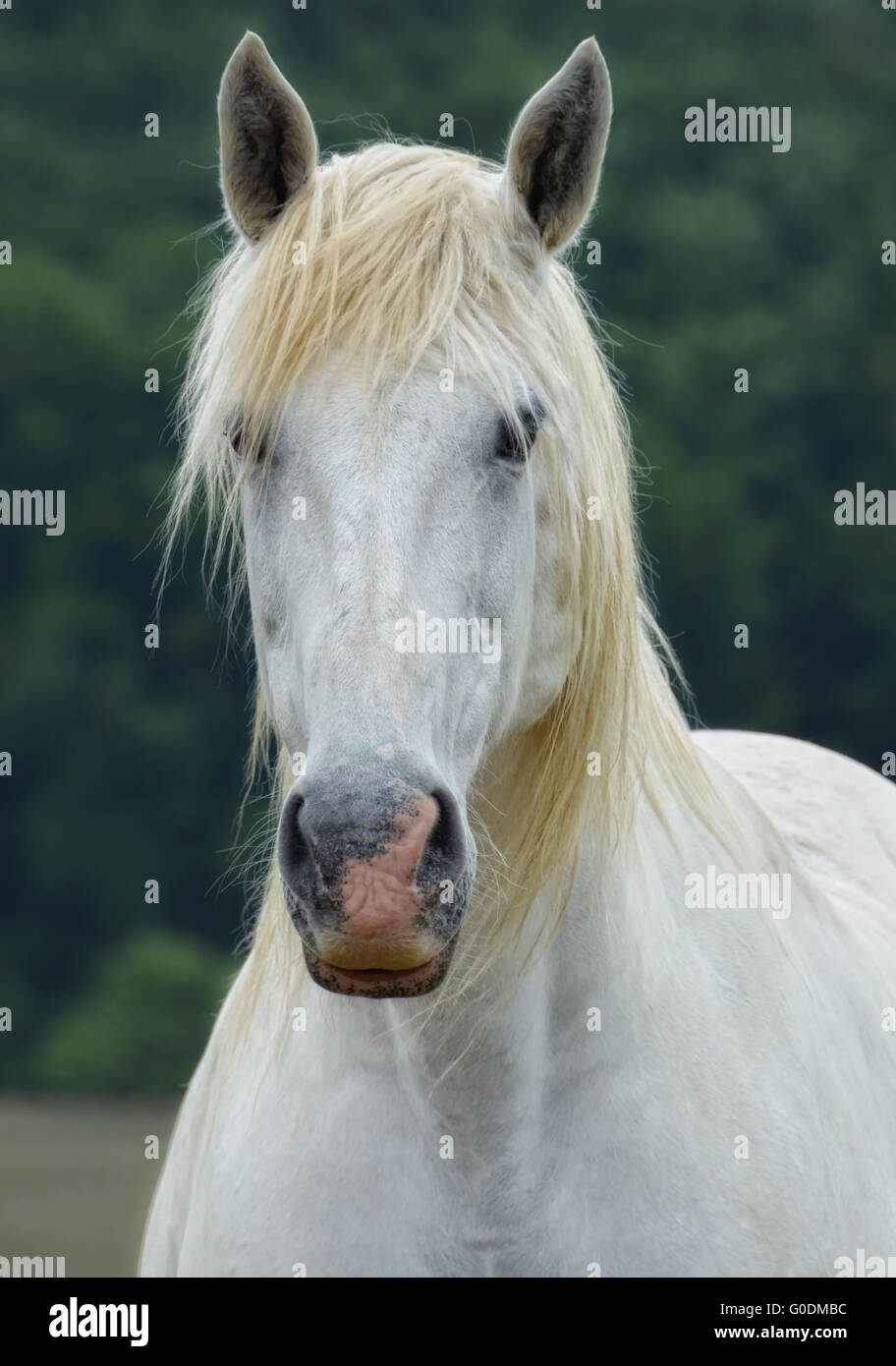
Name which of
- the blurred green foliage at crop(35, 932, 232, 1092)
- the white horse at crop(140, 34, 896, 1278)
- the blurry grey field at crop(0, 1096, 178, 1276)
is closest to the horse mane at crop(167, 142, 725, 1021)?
the white horse at crop(140, 34, 896, 1278)

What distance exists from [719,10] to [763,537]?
541 centimetres

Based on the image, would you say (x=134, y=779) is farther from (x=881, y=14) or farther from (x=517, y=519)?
(x=517, y=519)

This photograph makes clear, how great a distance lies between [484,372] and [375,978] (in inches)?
25.5

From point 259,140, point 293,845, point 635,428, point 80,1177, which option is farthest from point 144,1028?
point 293,845

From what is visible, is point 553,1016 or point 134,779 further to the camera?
point 134,779

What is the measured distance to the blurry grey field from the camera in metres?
7.40

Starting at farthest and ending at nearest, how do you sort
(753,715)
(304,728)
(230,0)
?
(230,0) → (753,715) → (304,728)

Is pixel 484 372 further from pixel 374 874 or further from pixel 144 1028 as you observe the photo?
pixel 144 1028

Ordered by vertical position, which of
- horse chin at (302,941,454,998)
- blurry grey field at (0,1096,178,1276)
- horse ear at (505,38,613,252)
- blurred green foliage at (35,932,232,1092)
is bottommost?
blurry grey field at (0,1096,178,1276)

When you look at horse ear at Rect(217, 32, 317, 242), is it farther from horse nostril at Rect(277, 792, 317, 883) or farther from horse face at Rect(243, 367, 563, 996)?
horse nostril at Rect(277, 792, 317, 883)

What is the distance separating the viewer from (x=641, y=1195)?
1.92m

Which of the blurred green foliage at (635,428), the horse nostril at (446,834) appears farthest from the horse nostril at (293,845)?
the blurred green foliage at (635,428)

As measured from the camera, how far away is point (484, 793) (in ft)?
6.47
